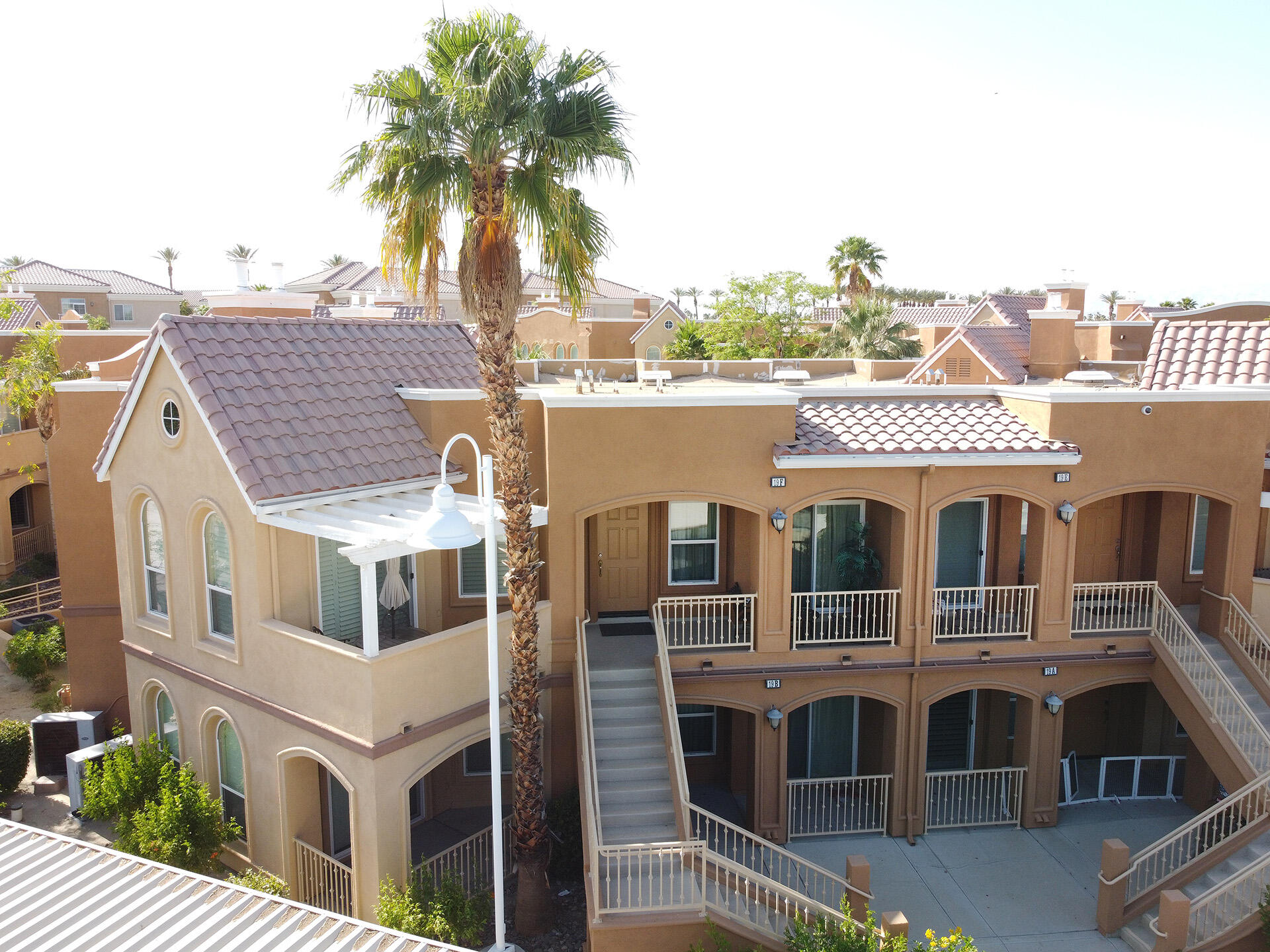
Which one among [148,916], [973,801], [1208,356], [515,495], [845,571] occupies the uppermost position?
[1208,356]

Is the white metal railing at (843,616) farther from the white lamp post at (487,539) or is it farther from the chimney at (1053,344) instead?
the chimney at (1053,344)

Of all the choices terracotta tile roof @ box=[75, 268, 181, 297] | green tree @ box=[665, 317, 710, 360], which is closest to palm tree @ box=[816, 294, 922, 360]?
green tree @ box=[665, 317, 710, 360]

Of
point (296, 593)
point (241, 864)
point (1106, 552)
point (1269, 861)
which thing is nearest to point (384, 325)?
point (296, 593)

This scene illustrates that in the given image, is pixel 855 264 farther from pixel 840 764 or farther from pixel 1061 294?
pixel 840 764

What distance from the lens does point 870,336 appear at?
41.2 meters

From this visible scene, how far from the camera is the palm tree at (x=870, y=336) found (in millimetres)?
41219

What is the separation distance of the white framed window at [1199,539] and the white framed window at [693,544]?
9.09 metres

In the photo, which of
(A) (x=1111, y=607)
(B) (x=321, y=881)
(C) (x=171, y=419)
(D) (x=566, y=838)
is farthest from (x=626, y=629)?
(A) (x=1111, y=607)

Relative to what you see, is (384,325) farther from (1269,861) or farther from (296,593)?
(1269,861)

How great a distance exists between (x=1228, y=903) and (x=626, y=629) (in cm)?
979

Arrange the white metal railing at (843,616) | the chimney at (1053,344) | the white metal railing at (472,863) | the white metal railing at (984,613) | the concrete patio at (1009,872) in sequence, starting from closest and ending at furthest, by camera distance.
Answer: the white metal railing at (472,863) < the concrete patio at (1009,872) < the white metal railing at (843,616) < the white metal railing at (984,613) < the chimney at (1053,344)

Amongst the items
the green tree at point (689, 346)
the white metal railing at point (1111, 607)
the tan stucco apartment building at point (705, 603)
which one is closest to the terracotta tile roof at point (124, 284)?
the green tree at point (689, 346)

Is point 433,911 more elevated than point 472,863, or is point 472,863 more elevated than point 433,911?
point 433,911

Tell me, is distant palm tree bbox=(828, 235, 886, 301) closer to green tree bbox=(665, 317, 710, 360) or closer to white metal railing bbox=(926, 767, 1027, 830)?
green tree bbox=(665, 317, 710, 360)
